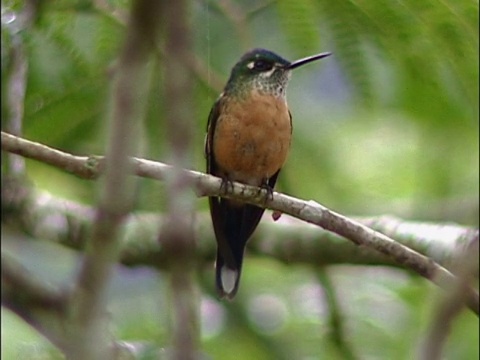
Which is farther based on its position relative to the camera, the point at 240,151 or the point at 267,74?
the point at 267,74

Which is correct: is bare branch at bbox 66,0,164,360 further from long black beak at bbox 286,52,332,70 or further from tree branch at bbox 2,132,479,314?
long black beak at bbox 286,52,332,70

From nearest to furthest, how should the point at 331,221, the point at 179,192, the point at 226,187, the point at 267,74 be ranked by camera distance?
the point at 179,192 < the point at 331,221 < the point at 226,187 < the point at 267,74

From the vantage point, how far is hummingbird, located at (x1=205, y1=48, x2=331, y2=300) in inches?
158

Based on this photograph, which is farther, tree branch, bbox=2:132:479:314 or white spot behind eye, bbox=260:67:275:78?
white spot behind eye, bbox=260:67:275:78

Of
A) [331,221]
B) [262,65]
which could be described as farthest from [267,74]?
[331,221]

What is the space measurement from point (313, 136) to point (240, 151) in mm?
1486

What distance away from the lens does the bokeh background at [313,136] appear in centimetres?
386

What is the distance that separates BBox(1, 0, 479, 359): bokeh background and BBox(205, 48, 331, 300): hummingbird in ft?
0.62

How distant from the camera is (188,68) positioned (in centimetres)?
108

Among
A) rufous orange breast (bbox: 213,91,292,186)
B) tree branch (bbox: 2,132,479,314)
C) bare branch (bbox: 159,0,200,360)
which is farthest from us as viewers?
rufous orange breast (bbox: 213,91,292,186)

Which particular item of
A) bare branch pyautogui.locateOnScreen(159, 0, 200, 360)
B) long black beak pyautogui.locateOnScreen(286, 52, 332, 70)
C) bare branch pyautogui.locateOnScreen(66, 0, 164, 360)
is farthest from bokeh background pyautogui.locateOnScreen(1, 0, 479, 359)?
bare branch pyautogui.locateOnScreen(159, 0, 200, 360)

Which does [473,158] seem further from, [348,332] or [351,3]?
[351,3]

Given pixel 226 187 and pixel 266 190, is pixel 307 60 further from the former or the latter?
pixel 226 187

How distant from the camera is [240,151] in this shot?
13.3 feet
